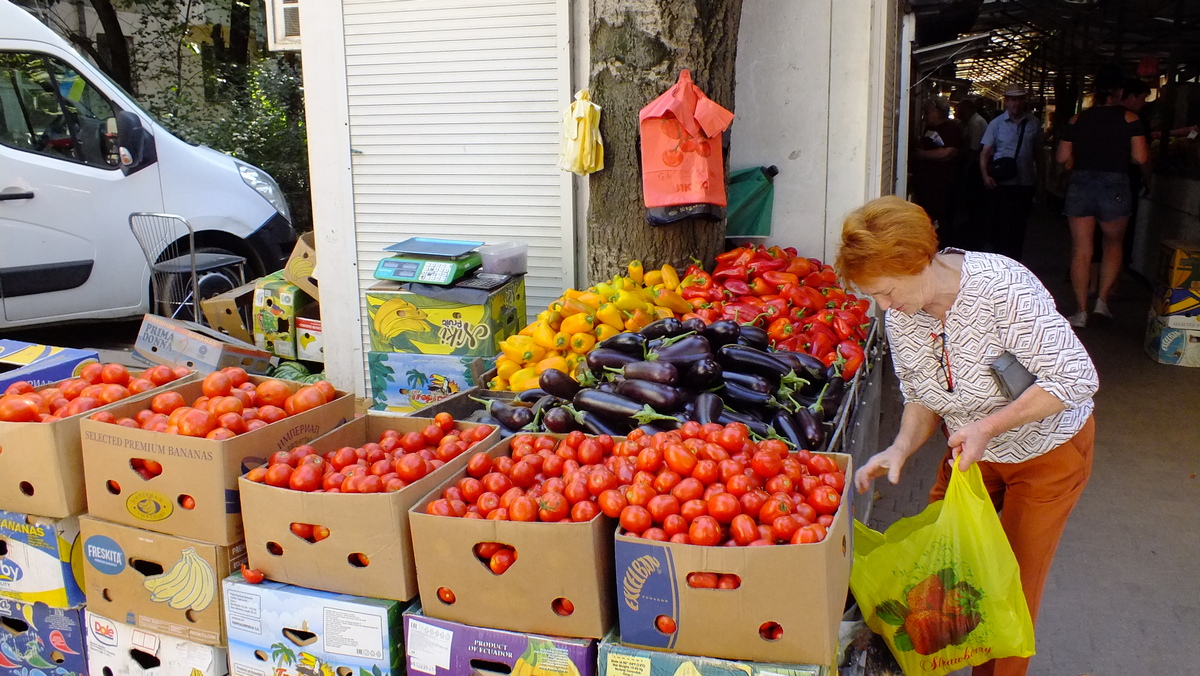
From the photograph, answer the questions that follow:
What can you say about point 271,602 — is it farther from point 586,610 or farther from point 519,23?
point 519,23

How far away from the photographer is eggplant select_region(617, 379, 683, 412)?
311 centimetres

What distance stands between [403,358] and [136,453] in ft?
8.04

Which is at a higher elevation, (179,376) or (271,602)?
(179,376)

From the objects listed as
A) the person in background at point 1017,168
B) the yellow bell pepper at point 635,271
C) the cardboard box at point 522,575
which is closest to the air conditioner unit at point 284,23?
the yellow bell pepper at point 635,271

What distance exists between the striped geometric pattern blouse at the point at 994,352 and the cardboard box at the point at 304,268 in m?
4.86

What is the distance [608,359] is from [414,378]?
1789 mm

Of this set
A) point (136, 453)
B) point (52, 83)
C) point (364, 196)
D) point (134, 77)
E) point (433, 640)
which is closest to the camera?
point (433, 640)

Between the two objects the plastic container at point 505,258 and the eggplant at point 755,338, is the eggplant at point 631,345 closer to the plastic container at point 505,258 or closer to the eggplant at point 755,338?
the eggplant at point 755,338

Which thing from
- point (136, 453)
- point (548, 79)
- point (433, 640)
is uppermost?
point (548, 79)

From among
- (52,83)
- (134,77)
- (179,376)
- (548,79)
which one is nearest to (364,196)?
(548,79)

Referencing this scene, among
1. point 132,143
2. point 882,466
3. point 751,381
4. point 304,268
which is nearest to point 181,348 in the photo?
point 304,268

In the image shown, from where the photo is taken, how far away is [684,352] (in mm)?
3395

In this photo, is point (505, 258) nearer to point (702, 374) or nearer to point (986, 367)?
point (702, 374)

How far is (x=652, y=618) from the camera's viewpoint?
6.70 ft
